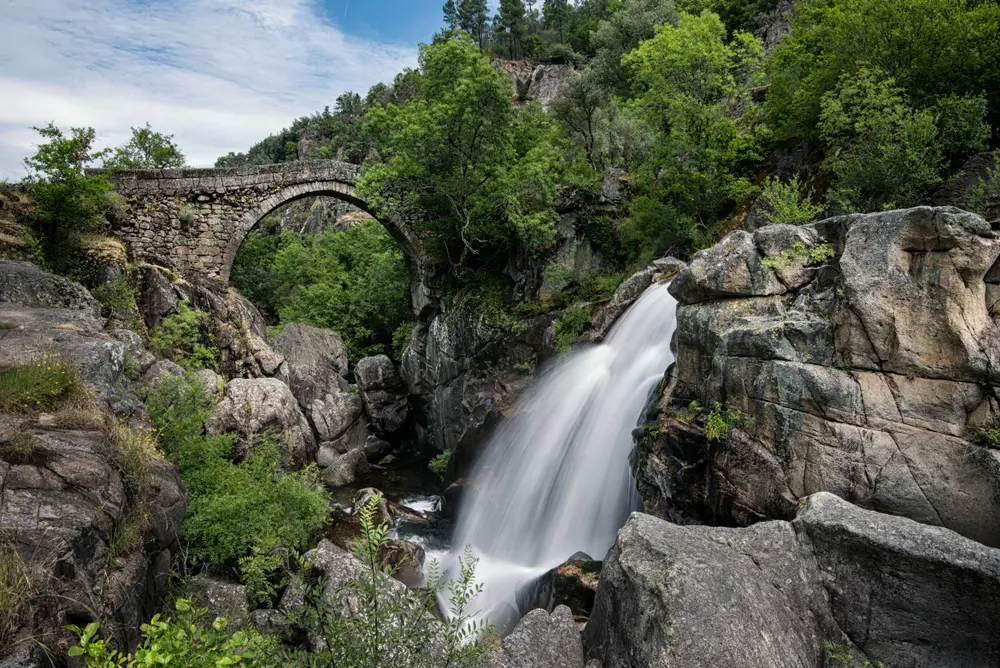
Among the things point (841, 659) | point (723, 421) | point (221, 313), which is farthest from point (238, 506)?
point (221, 313)

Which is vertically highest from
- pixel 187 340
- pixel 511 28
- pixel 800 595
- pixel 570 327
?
pixel 511 28

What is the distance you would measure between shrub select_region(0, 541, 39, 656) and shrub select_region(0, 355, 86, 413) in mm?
2113

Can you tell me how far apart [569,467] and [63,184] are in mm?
13915

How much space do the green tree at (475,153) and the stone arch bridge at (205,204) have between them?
2723mm

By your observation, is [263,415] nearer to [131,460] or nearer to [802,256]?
[131,460]

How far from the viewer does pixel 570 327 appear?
44.8 ft

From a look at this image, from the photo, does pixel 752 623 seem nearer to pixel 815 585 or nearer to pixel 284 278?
pixel 815 585

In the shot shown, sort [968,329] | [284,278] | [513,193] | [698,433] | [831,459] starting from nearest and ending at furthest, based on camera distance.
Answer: [968,329], [831,459], [698,433], [513,193], [284,278]

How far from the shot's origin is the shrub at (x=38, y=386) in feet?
19.7

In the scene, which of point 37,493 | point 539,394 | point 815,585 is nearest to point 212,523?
point 37,493

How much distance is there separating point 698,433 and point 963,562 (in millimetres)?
3243

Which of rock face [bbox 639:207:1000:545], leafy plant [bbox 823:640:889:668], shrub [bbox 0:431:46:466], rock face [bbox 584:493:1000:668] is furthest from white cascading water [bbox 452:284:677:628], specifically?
shrub [bbox 0:431:46:466]

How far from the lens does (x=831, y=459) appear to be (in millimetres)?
6320

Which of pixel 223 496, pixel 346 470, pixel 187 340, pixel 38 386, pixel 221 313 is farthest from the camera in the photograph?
pixel 221 313
